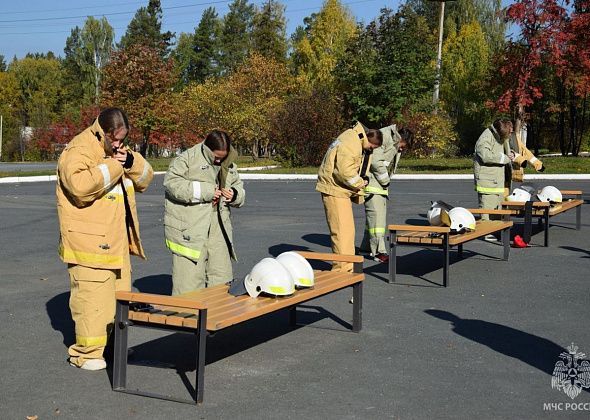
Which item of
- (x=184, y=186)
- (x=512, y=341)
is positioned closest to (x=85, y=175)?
(x=184, y=186)

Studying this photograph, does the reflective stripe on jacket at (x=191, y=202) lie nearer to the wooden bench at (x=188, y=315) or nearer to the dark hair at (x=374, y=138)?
the wooden bench at (x=188, y=315)

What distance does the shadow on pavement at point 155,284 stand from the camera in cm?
937

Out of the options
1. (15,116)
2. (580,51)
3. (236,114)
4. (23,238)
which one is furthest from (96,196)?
(15,116)

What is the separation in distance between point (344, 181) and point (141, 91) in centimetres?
3703

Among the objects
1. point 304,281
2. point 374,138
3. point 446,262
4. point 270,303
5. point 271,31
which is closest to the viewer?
point 270,303

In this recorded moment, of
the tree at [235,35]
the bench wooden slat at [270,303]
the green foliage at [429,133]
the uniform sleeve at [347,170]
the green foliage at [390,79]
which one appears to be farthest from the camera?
the tree at [235,35]

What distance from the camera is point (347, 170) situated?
9297 mm

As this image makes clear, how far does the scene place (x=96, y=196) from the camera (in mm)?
6066

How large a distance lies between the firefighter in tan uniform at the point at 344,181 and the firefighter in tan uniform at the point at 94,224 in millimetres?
3406

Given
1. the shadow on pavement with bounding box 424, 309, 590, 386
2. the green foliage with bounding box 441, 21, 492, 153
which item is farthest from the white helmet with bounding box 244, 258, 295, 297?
the green foliage with bounding box 441, 21, 492, 153

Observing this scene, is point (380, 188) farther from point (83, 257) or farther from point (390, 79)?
point (390, 79)

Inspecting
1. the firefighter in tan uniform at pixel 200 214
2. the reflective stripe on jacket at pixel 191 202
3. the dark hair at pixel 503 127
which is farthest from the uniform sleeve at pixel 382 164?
the reflective stripe on jacket at pixel 191 202

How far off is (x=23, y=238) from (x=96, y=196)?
8611 mm

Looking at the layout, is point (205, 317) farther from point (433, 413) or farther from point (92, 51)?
point (92, 51)
